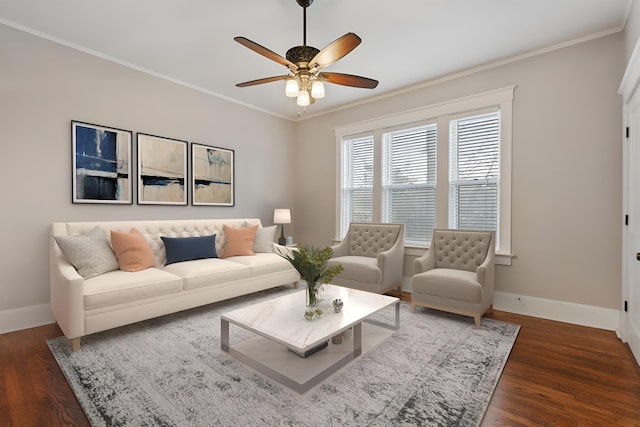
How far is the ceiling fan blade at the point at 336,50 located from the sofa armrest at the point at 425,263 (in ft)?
7.51

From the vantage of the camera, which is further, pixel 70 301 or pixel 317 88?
pixel 317 88

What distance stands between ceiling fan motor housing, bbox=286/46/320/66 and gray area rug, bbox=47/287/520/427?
92.2 inches

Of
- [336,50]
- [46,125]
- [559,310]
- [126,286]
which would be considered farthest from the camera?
[559,310]

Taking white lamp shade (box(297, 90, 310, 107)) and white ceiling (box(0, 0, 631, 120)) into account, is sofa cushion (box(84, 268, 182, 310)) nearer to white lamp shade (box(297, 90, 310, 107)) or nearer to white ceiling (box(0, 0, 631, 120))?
white lamp shade (box(297, 90, 310, 107))

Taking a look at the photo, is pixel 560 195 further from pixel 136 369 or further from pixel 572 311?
pixel 136 369

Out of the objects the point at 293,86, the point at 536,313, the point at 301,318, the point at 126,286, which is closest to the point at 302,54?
the point at 293,86

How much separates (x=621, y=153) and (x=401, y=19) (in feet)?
7.94

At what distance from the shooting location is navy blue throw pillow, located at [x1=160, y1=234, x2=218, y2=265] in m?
3.55

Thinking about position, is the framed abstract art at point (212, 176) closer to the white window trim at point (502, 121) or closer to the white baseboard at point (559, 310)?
the white window trim at point (502, 121)

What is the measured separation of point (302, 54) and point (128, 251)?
252 cm

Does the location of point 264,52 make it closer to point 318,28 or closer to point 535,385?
point 318,28

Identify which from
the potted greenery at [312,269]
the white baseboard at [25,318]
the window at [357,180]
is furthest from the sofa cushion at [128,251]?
the window at [357,180]

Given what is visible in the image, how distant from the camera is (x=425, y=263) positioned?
3584 mm

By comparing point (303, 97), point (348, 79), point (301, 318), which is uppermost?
point (348, 79)
